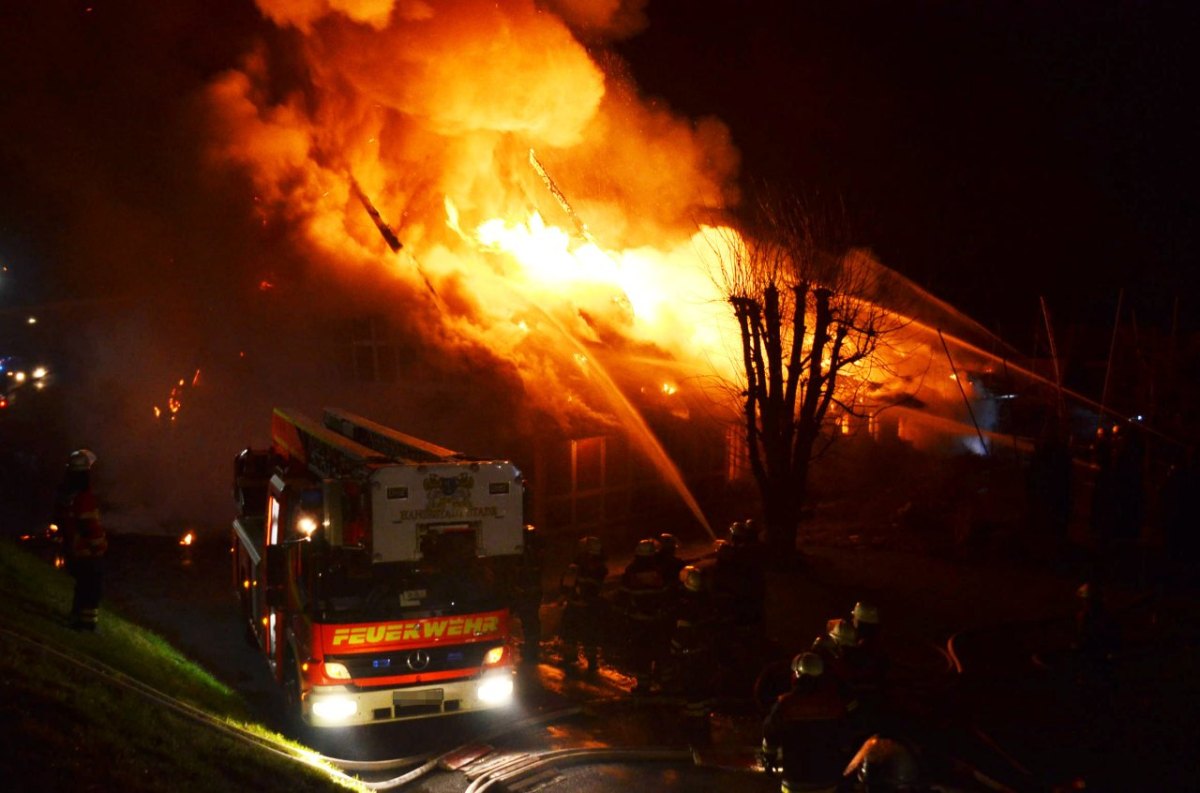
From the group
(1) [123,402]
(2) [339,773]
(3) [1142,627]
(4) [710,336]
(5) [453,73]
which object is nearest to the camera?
(2) [339,773]

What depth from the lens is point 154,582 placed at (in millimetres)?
15008

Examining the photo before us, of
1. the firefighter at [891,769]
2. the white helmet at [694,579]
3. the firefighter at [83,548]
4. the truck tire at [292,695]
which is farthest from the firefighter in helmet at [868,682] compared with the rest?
the firefighter at [83,548]

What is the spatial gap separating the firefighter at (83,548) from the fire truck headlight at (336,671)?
2.32 m

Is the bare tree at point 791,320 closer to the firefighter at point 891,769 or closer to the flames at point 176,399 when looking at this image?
the firefighter at point 891,769

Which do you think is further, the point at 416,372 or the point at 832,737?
the point at 416,372

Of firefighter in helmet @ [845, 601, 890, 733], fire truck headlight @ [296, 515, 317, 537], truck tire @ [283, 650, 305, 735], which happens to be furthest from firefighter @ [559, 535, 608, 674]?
firefighter in helmet @ [845, 601, 890, 733]

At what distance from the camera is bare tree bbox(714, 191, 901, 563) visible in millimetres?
15008

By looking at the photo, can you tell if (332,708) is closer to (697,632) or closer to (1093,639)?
(697,632)

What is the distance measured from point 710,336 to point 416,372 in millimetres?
5266

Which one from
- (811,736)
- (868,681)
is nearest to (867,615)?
(868,681)

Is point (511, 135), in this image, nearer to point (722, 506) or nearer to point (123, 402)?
point (722, 506)

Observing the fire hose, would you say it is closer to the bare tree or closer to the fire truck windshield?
the fire truck windshield

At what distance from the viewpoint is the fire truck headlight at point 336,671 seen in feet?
27.3

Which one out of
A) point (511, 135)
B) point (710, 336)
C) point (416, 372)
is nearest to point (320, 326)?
point (416, 372)
